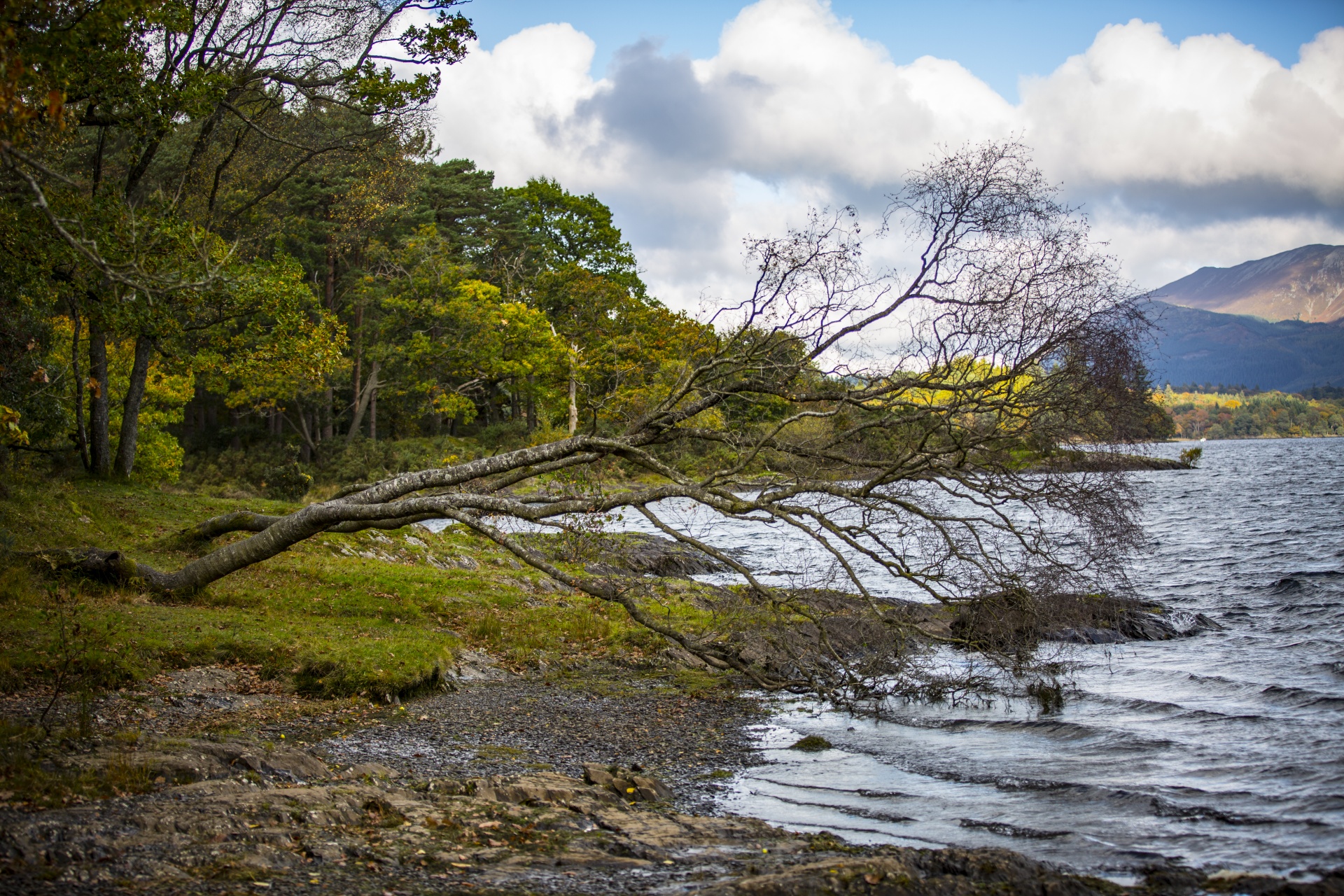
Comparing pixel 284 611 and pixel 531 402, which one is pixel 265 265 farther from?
pixel 531 402

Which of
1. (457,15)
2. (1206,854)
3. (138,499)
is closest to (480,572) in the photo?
(138,499)

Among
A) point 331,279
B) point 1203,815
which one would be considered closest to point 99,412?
point 331,279

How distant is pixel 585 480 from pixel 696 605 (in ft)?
25.0

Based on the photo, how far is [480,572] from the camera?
22969 millimetres

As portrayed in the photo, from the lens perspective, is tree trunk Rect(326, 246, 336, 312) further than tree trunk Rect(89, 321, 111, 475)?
Yes

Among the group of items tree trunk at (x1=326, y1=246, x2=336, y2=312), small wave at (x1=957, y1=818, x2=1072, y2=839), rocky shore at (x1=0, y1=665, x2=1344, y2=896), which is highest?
tree trunk at (x1=326, y1=246, x2=336, y2=312)

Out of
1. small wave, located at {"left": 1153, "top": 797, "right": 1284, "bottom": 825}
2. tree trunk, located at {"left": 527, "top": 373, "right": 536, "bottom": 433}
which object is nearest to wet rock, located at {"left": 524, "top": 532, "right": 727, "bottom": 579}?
small wave, located at {"left": 1153, "top": 797, "right": 1284, "bottom": 825}

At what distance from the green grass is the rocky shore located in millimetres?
1165

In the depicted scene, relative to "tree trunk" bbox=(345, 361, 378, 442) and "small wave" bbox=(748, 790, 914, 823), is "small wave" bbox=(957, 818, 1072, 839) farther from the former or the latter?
"tree trunk" bbox=(345, 361, 378, 442)

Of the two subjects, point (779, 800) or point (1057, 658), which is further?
point (1057, 658)

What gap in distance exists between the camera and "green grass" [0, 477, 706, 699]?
12.2 m

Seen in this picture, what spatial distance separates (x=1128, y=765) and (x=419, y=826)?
958 centimetres

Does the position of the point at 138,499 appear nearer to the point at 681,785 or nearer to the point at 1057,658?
the point at 681,785

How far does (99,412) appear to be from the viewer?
2506 cm
